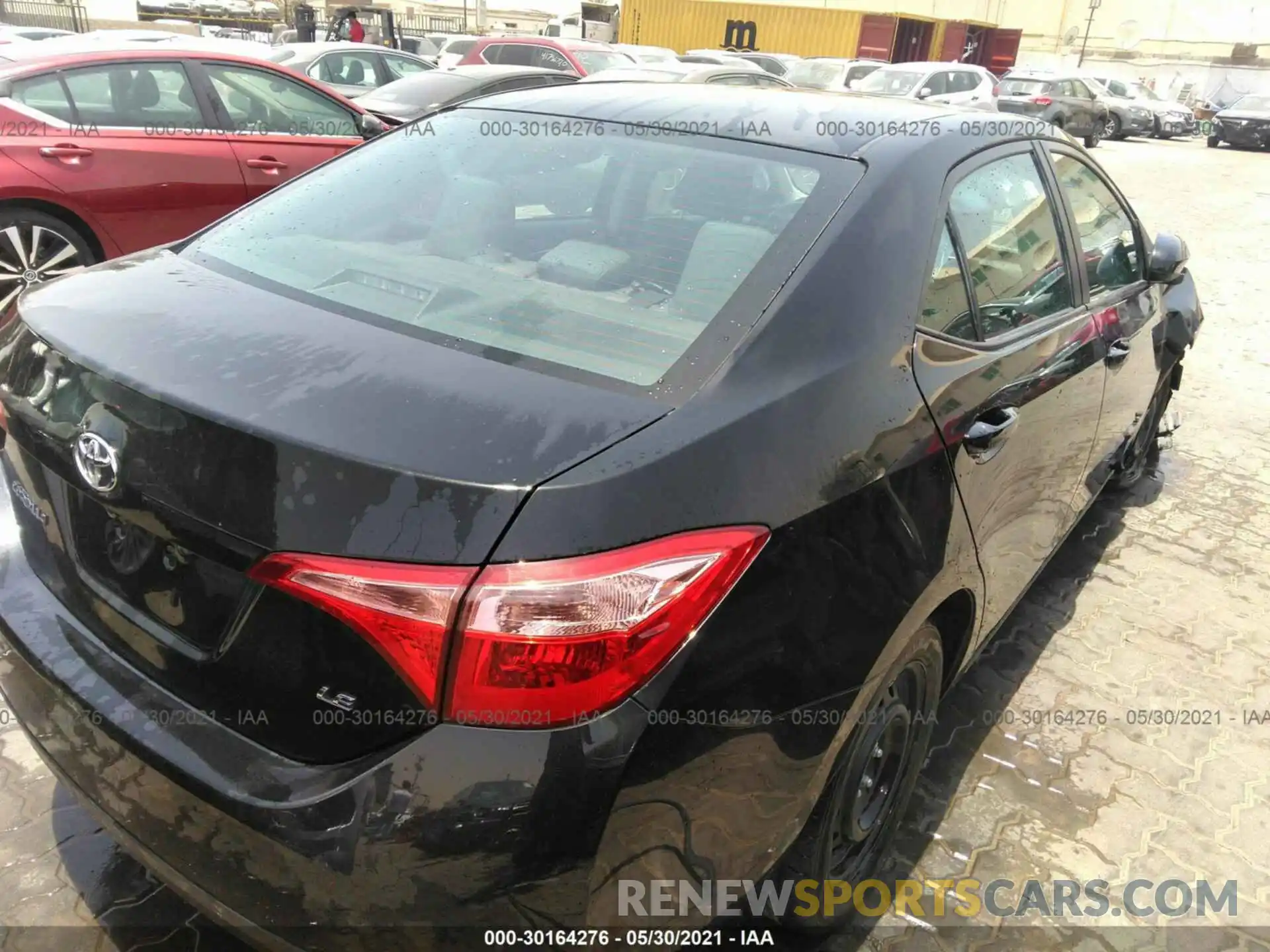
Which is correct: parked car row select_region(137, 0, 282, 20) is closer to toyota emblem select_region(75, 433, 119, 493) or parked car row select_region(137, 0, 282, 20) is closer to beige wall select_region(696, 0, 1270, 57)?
beige wall select_region(696, 0, 1270, 57)

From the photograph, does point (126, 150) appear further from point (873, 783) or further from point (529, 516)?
point (873, 783)

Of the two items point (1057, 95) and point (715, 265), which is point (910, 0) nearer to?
point (1057, 95)

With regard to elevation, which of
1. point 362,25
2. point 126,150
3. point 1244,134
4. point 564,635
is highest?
point 564,635

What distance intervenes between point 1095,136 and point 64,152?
23652 mm

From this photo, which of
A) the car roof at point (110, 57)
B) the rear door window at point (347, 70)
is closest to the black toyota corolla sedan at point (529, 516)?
the car roof at point (110, 57)

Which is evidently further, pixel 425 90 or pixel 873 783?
pixel 425 90

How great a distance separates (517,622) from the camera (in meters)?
1.30

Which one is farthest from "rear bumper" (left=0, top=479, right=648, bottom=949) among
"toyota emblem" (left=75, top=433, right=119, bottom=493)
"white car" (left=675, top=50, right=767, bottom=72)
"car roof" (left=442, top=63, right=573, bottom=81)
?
"white car" (left=675, top=50, right=767, bottom=72)

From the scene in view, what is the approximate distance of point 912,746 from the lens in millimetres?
2262

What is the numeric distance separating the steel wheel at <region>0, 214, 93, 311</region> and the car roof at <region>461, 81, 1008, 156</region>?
339 cm

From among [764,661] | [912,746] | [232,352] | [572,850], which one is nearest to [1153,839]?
[912,746]

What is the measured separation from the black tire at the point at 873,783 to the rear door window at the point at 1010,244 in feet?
2.67

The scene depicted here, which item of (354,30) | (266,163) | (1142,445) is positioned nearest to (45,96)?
(266,163)

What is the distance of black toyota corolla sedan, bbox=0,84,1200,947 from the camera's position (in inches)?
52.2
